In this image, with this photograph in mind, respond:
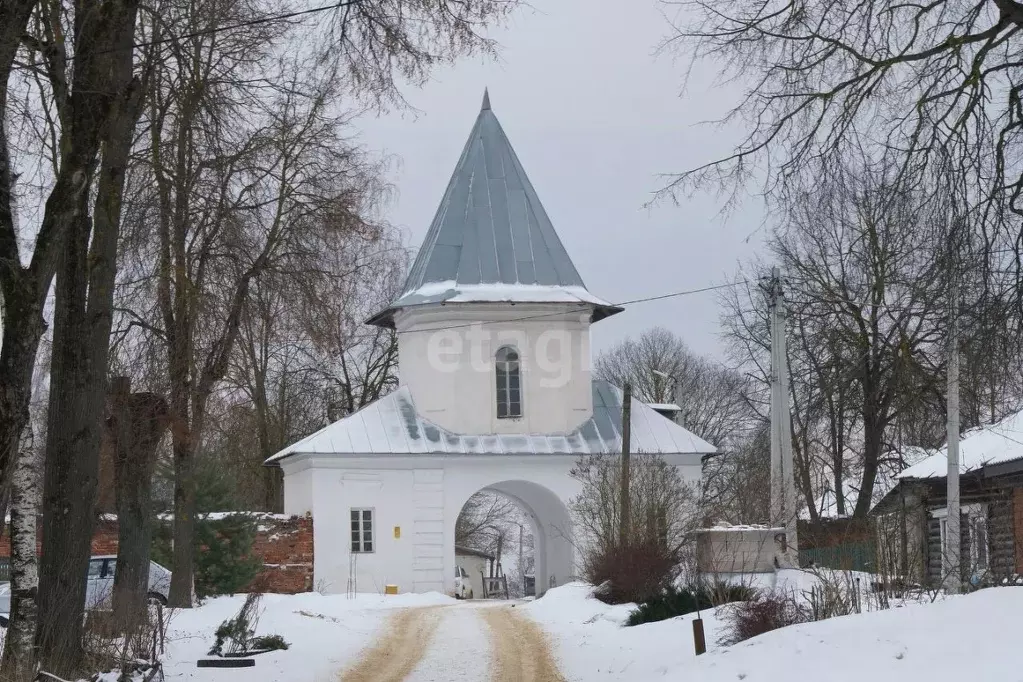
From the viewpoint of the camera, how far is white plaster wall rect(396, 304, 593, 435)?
3453 cm

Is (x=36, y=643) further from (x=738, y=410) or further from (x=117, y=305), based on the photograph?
(x=738, y=410)

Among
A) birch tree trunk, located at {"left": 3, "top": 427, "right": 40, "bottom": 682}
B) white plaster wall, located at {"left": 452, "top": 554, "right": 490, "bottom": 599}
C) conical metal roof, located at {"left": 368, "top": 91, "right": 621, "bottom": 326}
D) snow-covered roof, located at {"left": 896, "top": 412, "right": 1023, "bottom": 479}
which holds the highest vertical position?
conical metal roof, located at {"left": 368, "top": 91, "right": 621, "bottom": 326}

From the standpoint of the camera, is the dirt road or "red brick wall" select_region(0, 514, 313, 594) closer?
the dirt road

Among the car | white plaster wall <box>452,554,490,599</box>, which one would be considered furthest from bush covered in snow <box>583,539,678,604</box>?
white plaster wall <box>452,554,490,599</box>

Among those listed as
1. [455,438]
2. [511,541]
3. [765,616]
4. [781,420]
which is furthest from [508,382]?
[511,541]

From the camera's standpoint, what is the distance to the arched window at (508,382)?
34.9 meters

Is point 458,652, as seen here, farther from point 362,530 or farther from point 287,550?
point 362,530

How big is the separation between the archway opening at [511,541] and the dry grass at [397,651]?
35.2 feet

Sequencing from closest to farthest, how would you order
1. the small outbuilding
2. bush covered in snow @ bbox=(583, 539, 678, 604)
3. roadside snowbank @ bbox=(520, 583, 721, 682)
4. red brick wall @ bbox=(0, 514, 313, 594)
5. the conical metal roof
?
roadside snowbank @ bbox=(520, 583, 721, 682) → the small outbuilding → bush covered in snow @ bbox=(583, 539, 678, 604) → red brick wall @ bbox=(0, 514, 313, 594) → the conical metal roof

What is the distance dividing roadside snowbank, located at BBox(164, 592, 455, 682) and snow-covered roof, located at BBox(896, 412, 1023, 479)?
1110 cm

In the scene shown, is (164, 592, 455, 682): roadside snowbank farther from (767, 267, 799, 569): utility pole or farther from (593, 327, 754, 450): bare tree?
(593, 327, 754, 450): bare tree

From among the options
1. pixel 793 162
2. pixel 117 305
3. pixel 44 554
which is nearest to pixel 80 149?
pixel 44 554

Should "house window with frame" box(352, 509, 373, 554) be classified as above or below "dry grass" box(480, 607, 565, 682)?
above

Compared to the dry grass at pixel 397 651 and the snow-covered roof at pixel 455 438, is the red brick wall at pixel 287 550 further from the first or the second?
the dry grass at pixel 397 651
